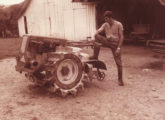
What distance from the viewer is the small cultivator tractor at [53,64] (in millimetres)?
6176

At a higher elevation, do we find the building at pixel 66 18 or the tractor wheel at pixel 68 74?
the building at pixel 66 18

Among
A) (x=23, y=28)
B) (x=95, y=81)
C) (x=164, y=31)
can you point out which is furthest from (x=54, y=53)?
(x=23, y=28)

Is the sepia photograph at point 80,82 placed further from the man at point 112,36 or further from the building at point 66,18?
the building at point 66,18

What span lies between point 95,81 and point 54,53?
1900 millimetres

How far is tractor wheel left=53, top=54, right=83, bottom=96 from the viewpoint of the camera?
6.18 metres

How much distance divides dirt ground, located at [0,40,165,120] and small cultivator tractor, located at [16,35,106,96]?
1.13 feet

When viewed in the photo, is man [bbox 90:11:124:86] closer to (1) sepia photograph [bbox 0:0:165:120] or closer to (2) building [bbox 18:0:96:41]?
(1) sepia photograph [bbox 0:0:165:120]

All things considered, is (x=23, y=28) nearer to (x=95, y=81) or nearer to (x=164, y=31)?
(x=164, y=31)

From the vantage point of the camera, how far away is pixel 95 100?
612 cm

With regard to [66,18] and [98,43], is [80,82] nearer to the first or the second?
[98,43]

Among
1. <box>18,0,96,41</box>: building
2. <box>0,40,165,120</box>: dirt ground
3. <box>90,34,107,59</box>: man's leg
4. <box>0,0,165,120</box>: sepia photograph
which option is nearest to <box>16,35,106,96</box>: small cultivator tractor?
<box>0,0,165,120</box>: sepia photograph

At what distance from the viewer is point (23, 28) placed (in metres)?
19.8

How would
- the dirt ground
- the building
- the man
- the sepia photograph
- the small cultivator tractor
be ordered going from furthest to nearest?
the building < the man < the small cultivator tractor < the sepia photograph < the dirt ground

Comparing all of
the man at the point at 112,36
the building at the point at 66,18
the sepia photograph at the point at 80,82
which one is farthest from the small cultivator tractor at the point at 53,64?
the building at the point at 66,18
